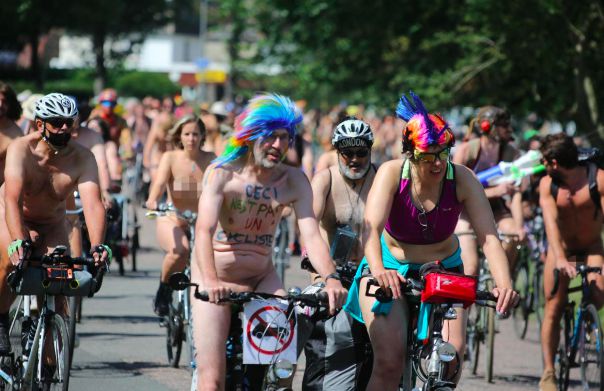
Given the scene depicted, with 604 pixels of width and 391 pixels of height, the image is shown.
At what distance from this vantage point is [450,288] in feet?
21.3

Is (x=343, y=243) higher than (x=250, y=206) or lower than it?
lower

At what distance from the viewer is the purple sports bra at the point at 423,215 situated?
276 inches

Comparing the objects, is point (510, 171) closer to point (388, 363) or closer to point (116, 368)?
point (116, 368)

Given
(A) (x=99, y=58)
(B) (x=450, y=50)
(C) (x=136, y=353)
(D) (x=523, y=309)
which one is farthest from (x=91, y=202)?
(A) (x=99, y=58)

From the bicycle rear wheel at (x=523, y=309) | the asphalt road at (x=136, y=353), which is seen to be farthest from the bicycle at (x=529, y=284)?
the asphalt road at (x=136, y=353)

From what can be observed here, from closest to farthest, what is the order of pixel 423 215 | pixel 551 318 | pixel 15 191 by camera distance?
pixel 423 215, pixel 15 191, pixel 551 318

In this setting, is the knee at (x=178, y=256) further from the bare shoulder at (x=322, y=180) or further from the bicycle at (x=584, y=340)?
the bicycle at (x=584, y=340)

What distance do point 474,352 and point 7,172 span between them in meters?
4.78

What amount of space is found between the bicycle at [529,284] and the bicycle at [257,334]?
620cm

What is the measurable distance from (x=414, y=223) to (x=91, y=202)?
206 cm

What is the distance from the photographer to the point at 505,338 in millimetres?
13242

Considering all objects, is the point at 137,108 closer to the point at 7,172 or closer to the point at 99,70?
the point at 7,172

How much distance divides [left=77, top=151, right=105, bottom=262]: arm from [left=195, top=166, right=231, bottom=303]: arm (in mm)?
1342

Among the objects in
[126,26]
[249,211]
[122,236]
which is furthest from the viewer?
[126,26]
